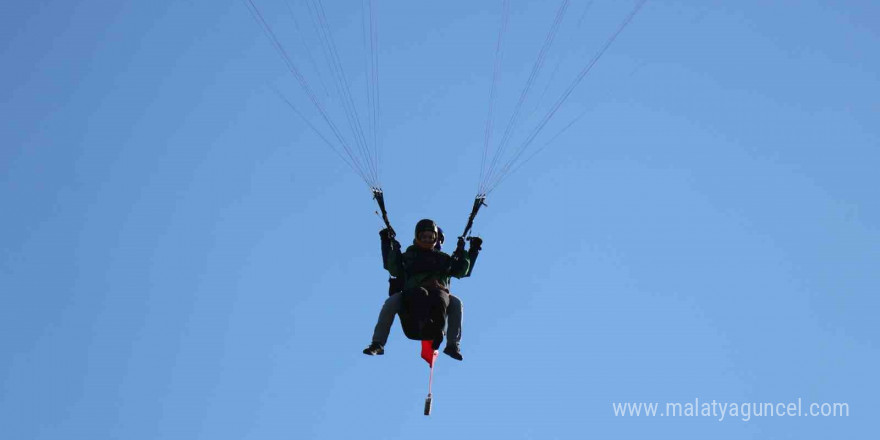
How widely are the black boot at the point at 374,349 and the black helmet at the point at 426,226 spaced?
1473mm

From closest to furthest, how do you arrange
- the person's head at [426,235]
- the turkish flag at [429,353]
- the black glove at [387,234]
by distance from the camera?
the black glove at [387,234], the person's head at [426,235], the turkish flag at [429,353]

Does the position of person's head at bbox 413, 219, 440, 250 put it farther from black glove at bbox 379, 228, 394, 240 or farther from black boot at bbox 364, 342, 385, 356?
black boot at bbox 364, 342, 385, 356

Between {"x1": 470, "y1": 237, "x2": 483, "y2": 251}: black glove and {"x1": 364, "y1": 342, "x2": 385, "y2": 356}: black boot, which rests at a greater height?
{"x1": 470, "y1": 237, "x2": 483, "y2": 251}: black glove

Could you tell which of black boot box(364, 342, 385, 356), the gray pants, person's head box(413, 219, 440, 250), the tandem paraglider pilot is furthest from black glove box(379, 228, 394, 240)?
black boot box(364, 342, 385, 356)

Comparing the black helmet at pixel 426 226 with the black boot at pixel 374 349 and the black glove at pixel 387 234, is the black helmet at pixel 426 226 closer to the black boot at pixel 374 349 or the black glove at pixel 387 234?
the black glove at pixel 387 234

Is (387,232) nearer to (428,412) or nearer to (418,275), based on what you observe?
(418,275)

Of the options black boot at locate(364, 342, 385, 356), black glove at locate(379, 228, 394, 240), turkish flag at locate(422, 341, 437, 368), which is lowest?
black boot at locate(364, 342, 385, 356)

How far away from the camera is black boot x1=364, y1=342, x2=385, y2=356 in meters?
15.3

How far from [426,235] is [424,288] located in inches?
28.5

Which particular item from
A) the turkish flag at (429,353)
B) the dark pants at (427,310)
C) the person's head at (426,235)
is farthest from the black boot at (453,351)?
the person's head at (426,235)

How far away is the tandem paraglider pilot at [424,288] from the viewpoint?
15516 mm

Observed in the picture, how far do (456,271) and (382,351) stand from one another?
50.3 inches

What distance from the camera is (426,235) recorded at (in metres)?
16.0

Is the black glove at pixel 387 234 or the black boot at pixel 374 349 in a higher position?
the black glove at pixel 387 234
